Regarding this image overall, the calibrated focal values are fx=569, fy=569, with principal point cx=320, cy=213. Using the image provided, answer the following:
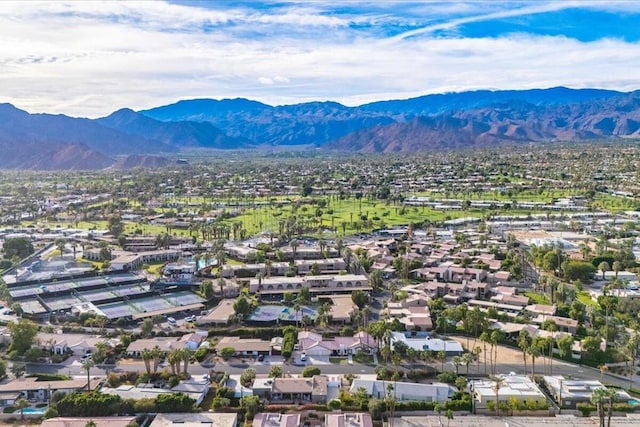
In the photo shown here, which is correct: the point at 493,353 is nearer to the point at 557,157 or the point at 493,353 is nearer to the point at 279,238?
the point at 279,238

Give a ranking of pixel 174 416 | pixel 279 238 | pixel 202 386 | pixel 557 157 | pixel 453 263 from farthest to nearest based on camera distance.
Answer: pixel 557 157 → pixel 279 238 → pixel 453 263 → pixel 202 386 → pixel 174 416

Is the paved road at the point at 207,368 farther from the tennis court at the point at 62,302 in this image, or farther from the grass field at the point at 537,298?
the grass field at the point at 537,298

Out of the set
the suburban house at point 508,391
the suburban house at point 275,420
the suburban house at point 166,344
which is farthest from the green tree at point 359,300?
the suburban house at point 275,420

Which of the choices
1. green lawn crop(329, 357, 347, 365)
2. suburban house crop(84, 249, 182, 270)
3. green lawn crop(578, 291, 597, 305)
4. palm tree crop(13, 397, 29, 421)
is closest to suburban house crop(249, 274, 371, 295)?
green lawn crop(329, 357, 347, 365)

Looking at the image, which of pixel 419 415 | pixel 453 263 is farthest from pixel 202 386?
pixel 453 263

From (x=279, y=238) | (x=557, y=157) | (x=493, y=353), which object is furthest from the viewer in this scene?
(x=557, y=157)
